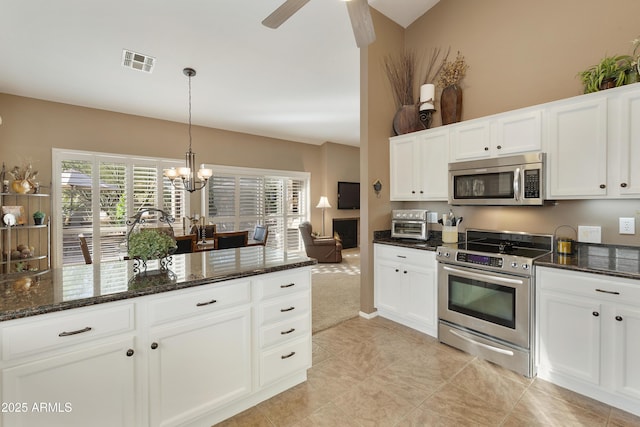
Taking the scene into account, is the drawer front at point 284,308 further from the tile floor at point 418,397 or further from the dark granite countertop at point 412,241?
the dark granite countertop at point 412,241

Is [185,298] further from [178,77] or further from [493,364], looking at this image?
[178,77]

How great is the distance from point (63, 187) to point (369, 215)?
189 inches

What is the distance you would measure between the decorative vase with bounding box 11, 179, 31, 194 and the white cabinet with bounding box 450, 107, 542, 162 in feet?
17.8

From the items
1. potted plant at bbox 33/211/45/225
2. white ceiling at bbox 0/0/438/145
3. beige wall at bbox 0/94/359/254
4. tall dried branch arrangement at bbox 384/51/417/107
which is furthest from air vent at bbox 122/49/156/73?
tall dried branch arrangement at bbox 384/51/417/107

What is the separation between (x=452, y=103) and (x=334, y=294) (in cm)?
294

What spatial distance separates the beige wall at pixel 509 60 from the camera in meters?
2.40

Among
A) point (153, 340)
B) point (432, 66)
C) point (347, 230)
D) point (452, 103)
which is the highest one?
point (432, 66)

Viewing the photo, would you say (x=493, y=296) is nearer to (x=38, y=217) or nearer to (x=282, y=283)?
(x=282, y=283)

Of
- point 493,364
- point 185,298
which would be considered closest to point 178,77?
point 185,298

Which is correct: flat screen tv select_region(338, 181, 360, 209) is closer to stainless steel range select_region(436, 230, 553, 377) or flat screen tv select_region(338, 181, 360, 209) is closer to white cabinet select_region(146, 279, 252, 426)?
stainless steel range select_region(436, 230, 553, 377)

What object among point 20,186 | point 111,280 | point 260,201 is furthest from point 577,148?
point 20,186

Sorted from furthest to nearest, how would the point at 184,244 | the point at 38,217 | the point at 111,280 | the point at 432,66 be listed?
the point at 38,217
the point at 184,244
the point at 432,66
the point at 111,280

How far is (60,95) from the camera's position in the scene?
4.29 metres

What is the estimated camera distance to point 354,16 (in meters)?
2.02
